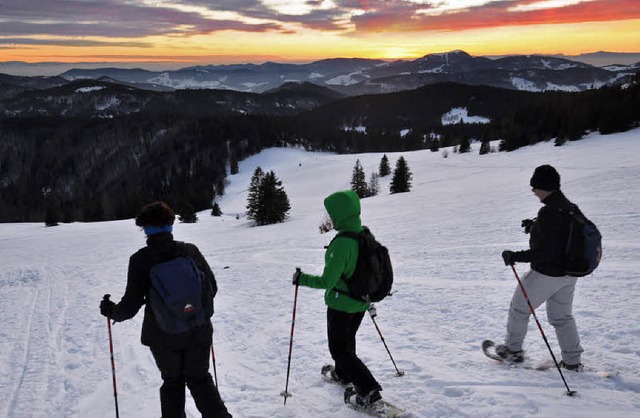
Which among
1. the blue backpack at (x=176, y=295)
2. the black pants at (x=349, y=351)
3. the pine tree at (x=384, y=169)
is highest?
the blue backpack at (x=176, y=295)

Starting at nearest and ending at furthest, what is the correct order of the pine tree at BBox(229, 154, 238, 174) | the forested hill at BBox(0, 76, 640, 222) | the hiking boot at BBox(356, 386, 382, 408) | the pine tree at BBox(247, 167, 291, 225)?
the hiking boot at BBox(356, 386, 382, 408)
the pine tree at BBox(247, 167, 291, 225)
the forested hill at BBox(0, 76, 640, 222)
the pine tree at BBox(229, 154, 238, 174)

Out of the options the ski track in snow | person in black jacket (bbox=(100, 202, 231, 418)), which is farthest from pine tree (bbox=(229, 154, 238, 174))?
person in black jacket (bbox=(100, 202, 231, 418))

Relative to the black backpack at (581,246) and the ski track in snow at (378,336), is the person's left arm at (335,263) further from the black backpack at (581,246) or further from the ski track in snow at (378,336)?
the black backpack at (581,246)

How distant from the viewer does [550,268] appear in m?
4.22

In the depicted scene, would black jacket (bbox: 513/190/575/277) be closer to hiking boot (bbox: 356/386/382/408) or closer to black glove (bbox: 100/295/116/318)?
hiking boot (bbox: 356/386/382/408)

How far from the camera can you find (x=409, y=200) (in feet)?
96.6

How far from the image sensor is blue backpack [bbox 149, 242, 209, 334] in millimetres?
3328

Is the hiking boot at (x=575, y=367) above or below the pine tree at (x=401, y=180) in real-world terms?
above

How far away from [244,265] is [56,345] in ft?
23.1

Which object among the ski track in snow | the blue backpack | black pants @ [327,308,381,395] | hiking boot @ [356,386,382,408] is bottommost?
the ski track in snow

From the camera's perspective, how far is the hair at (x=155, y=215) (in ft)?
11.2

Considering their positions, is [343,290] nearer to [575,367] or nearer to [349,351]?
[349,351]

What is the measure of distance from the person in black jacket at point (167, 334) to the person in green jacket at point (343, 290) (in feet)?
3.31

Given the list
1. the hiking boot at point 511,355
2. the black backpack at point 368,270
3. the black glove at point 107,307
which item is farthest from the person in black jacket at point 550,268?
the black glove at point 107,307
